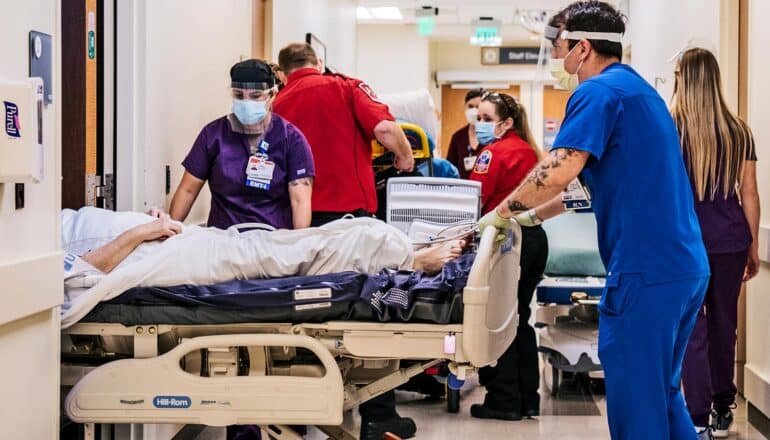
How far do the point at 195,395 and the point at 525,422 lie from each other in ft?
7.59

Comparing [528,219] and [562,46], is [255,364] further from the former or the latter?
[562,46]

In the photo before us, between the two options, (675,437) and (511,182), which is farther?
(511,182)

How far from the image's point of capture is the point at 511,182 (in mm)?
4598

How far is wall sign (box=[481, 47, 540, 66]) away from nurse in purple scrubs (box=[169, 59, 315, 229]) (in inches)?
466

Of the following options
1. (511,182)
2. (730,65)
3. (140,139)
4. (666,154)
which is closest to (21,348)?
(140,139)

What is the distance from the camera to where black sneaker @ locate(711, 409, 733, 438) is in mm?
4145

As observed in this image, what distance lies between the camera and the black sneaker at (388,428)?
3.98 metres

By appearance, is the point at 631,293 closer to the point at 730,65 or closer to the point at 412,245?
the point at 412,245

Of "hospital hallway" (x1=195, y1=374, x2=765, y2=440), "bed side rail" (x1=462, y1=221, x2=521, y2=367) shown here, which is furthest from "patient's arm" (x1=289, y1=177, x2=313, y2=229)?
"hospital hallway" (x1=195, y1=374, x2=765, y2=440)

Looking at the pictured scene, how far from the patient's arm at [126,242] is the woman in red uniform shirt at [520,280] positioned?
196 centimetres

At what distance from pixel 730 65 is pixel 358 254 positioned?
9.73 feet

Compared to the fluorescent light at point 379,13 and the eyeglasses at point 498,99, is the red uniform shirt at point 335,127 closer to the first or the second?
the eyeglasses at point 498,99

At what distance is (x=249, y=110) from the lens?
3.48 m

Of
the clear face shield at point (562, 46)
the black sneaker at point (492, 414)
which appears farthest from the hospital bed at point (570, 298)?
the clear face shield at point (562, 46)
